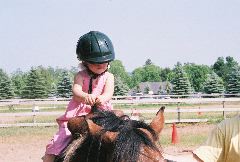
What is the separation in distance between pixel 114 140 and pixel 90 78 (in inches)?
61.1

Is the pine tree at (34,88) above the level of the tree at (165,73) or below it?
below

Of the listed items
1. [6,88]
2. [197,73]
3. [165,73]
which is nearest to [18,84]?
[6,88]

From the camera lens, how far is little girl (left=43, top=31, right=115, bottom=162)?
13.1 ft

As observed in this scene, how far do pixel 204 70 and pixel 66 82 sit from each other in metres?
70.8

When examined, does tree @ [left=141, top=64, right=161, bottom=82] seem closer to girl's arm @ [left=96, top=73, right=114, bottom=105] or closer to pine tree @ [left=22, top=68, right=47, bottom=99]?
pine tree @ [left=22, top=68, right=47, bottom=99]

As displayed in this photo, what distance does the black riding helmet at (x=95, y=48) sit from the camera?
407 centimetres

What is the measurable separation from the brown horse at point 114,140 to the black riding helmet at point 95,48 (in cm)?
77

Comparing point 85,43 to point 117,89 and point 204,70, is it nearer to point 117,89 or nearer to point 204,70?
point 117,89

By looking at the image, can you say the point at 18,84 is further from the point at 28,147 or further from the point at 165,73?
the point at 28,147

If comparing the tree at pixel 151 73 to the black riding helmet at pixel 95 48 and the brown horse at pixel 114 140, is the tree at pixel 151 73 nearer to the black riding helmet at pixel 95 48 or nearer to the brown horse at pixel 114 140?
the black riding helmet at pixel 95 48

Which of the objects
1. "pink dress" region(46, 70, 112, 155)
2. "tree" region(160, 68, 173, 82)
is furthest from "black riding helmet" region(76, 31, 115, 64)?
"tree" region(160, 68, 173, 82)

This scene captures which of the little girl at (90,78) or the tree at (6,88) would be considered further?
the tree at (6,88)

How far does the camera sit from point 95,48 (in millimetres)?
4062

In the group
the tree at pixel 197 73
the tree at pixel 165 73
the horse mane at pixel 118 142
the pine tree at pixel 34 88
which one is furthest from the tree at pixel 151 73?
the horse mane at pixel 118 142
